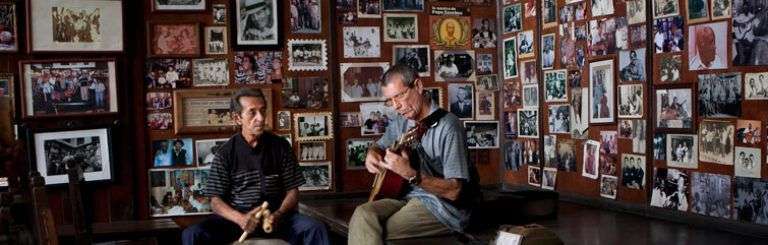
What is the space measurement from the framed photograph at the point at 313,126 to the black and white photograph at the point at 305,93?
0.07 meters

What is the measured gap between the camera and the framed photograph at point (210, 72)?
686 centimetres

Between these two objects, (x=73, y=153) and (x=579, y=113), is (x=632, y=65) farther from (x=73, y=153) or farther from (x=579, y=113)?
(x=73, y=153)

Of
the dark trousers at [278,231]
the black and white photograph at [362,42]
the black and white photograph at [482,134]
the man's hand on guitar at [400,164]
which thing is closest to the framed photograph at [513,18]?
the black and white photograph at [482,134]

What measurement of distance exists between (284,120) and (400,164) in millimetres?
2493

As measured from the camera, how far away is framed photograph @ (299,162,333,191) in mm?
7170

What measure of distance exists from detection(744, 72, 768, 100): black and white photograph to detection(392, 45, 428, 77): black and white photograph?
113 inches

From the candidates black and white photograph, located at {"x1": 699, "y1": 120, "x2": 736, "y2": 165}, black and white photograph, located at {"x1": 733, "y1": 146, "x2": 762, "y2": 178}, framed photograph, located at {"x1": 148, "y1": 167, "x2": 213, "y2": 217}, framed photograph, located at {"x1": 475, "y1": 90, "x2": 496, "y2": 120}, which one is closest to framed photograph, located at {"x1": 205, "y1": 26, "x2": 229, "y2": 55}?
framed photograph, located at {"x1": 148, "y1": 167, "x2": 213, "y2": 217}

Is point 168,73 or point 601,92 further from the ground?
point 168,73

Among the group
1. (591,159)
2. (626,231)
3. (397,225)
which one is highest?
(591,159)

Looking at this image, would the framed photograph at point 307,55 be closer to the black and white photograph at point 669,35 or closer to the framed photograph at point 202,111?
the framed photograph at point 202,111

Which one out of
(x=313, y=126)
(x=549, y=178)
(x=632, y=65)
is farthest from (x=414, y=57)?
(x=632, y=65)

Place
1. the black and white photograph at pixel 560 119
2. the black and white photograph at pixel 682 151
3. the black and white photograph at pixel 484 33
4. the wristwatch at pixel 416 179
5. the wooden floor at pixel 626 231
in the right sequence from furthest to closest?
the black and white photograph at pixel 484 33 → the black and white photograph at pixel 560 119 → the black and white photograph at pixel 682 151 → the wooden floor at pixel 626 231 → the wristwatch at pixel 416 179

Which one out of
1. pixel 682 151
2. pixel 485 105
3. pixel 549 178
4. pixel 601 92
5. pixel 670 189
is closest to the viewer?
pixel 682 151

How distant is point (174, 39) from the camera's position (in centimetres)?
678
